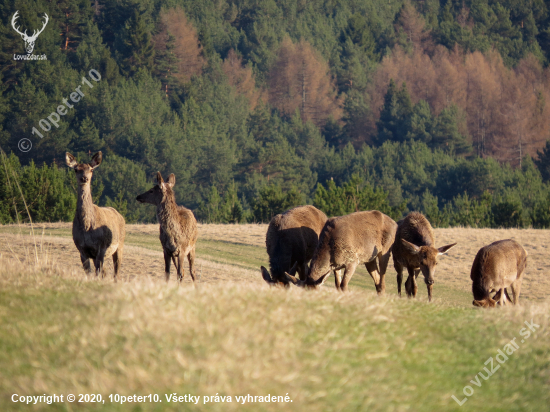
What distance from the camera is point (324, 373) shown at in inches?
235

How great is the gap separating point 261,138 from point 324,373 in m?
87.7

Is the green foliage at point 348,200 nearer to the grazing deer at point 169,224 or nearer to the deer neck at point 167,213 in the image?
the grazing deer at point 169,224

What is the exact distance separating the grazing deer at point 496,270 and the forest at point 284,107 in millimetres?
24249

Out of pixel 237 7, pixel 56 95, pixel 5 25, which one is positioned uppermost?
pixel 237 7

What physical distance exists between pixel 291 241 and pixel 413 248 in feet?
7.62

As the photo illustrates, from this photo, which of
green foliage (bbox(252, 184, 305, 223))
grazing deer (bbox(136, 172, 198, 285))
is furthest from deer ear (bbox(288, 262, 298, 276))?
green foliage (bbox(252, 184, 305, 223))

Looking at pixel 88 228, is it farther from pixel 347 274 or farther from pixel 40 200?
pixel 40 200

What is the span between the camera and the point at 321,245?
11.8 meters

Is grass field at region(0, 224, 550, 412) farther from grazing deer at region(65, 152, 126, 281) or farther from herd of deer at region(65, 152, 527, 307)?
grazing deer at region(65, 152, 126, 281)

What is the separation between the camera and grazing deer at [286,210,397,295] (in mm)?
11520

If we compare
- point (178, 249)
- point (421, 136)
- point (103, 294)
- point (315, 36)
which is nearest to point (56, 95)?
point (421, 136)

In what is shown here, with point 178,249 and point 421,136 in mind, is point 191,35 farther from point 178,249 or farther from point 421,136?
point 178,249

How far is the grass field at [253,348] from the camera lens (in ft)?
17.8

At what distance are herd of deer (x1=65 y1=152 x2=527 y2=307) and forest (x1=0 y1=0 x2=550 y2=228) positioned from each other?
65.2ft
